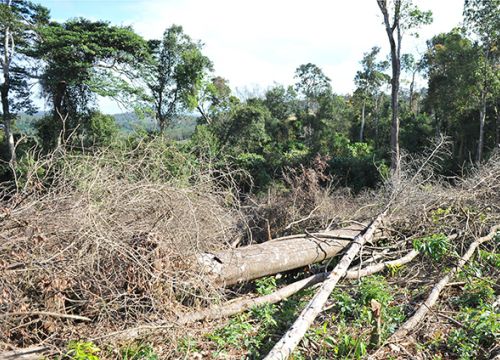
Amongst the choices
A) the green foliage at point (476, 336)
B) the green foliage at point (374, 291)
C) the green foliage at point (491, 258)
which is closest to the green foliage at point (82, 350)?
the green foliage at point (374, 291)

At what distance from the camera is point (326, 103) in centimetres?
2759

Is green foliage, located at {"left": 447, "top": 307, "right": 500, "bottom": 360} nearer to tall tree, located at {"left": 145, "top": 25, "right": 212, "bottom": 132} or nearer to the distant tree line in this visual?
the distant tree line

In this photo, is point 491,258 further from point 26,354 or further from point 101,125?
point 101,125

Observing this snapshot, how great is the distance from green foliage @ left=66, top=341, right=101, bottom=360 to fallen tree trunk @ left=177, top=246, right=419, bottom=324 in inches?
30.0

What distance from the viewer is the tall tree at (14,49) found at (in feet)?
62.4

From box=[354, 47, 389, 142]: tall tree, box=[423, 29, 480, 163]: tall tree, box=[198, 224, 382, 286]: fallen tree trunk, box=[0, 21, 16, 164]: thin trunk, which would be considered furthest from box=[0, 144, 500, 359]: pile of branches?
box=[354, 47, 389, 142]: tall tree

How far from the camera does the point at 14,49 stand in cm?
1975

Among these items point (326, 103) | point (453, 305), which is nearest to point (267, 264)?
point (453, 305)

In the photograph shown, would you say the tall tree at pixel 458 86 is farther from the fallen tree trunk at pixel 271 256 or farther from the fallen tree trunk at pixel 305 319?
the fallen tree trunk at pixel 305 319

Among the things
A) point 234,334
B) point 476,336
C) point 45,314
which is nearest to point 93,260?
point 45,314

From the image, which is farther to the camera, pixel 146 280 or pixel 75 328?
pixel 146 280

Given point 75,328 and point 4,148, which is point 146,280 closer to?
point 75,328

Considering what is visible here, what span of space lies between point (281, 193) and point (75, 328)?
647 cm

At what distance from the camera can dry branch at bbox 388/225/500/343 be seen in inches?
136
